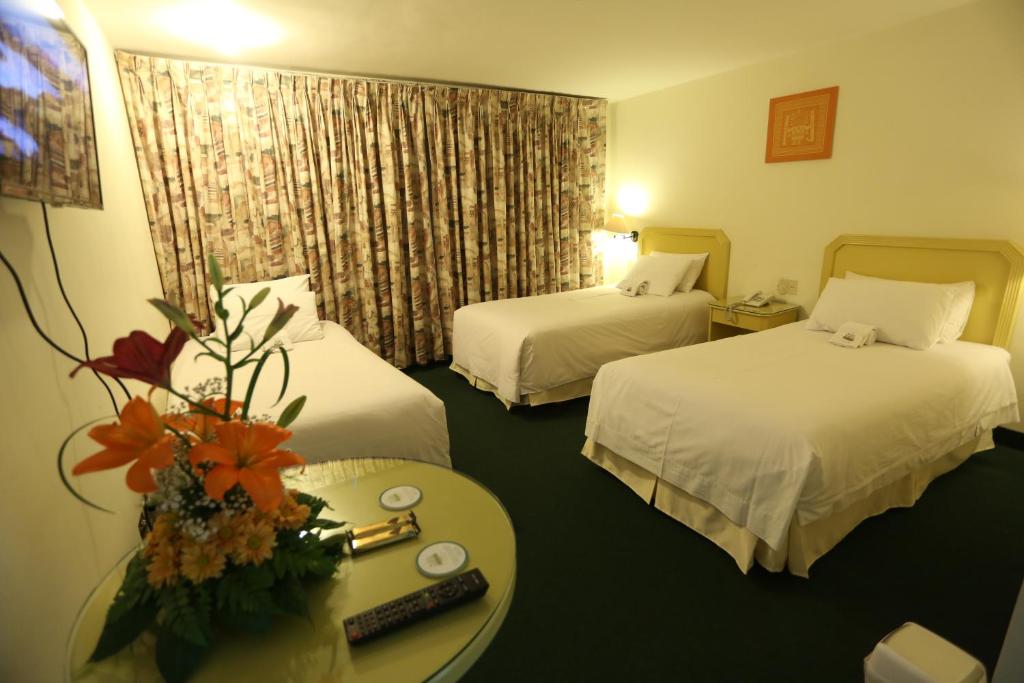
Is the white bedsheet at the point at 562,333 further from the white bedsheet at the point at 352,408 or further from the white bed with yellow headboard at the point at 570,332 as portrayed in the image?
the white bedsheet at the point at 352,408

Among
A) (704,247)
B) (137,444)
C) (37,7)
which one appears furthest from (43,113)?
(704,247)

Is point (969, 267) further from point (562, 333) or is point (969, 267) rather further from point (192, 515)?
point (192, 515)

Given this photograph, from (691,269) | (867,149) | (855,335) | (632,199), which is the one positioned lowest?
(855,335)

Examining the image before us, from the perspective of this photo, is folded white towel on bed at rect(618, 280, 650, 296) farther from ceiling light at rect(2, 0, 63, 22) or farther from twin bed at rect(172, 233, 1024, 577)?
ceiling light at rect(2, 0, 63, 22)

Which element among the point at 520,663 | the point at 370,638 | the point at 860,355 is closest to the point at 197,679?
the point at 370,638

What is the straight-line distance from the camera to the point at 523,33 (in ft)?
9.46

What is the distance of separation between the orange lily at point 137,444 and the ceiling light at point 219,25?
7.95 ft

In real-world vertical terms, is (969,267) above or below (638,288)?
above

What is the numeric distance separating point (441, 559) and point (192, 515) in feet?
1.63

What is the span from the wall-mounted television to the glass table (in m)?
0.84

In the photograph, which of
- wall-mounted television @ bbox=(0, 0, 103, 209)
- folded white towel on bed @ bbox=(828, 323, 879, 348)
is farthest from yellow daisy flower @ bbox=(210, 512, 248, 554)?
folded white towel on bed @ bbox=(828, 323, 879, 348)

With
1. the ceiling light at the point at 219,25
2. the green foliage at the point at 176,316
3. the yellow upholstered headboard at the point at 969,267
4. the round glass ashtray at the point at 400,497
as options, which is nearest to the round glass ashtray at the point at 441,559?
the round glass ashtray at the point at 400,497

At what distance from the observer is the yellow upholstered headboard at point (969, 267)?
2580 millimetres

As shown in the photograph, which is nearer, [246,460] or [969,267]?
[246,460]
